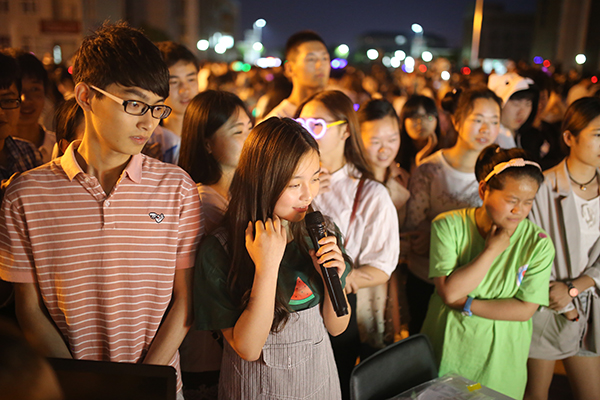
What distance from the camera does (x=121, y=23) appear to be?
1.61 m

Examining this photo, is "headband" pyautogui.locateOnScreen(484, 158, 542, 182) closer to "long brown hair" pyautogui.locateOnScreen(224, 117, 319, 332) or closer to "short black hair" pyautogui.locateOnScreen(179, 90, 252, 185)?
"long brown hair" pyautogui.locateOnScreen(224, 117, 319, 332)

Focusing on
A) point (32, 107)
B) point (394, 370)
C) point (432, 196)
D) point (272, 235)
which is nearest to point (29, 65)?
point (32, 107)

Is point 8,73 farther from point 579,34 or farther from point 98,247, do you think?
Result: point 579,34

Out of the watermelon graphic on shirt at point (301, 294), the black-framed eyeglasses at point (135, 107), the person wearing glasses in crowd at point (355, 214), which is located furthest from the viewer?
the person wearing glasses in crowd at point (355, 214)

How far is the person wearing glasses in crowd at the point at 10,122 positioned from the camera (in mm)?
2176

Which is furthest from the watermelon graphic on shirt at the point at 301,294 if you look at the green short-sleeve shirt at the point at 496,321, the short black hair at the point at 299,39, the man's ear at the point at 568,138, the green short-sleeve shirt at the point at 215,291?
Result: the short black hair at the point at 299,39

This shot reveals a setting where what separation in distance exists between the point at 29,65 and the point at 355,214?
8.75 ft

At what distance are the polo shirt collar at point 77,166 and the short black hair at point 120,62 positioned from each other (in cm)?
24

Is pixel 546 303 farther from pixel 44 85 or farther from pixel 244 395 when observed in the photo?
pixel 44 85

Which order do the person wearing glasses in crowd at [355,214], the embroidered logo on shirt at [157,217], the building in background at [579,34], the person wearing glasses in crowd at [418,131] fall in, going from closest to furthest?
the embroidered logo on shirt at [157,217]
the person wearing glasses in crowd at [355,214]
the person wearing glasses in crowd at [418,131]
the building in background at [579,34]

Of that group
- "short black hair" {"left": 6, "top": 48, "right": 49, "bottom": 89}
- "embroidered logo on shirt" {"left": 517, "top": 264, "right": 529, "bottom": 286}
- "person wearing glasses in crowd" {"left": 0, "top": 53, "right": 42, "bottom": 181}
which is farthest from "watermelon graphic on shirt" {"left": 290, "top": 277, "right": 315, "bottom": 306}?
"short black hair" {"left": 6, "top": 48, "right": 49, "bottom": 89}

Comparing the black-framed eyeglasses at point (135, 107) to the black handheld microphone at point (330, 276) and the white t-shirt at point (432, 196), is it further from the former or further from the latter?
the white t-shirt at point (432, 196)

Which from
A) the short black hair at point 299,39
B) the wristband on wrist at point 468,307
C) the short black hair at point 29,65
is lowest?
the wristband on wrist at point 468,307

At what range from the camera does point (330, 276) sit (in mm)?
1497
